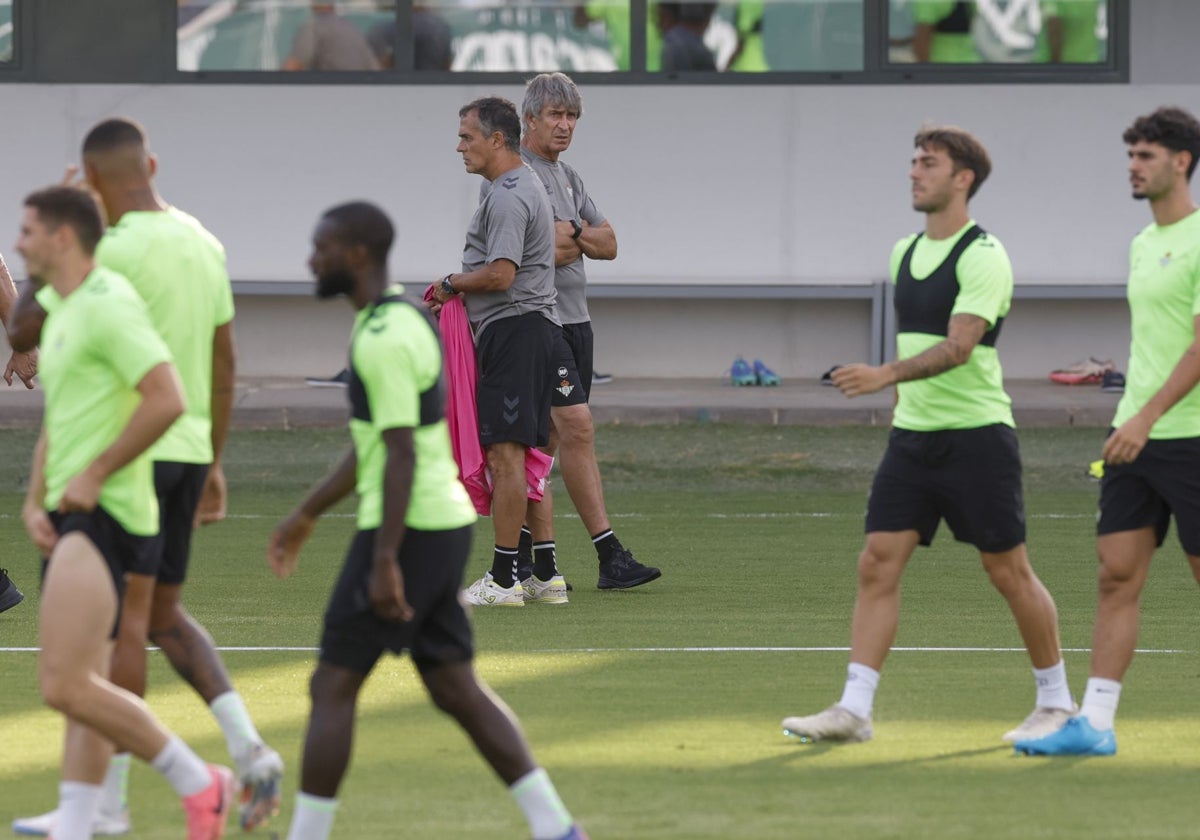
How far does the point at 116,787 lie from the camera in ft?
18.4

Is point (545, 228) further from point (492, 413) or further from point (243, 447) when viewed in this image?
point (243, 447)

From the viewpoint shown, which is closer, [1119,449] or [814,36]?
[1119,449]

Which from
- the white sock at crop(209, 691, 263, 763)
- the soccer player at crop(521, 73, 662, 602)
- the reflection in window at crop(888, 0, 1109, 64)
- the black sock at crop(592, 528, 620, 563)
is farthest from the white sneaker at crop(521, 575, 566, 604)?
the reflection in window at crop(888, 0, 1109, 64)

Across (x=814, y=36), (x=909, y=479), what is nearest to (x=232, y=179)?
(x=814, y=36)

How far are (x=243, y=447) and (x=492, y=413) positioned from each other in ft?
25.4

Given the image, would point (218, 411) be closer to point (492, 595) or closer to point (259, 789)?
point (259, 789)

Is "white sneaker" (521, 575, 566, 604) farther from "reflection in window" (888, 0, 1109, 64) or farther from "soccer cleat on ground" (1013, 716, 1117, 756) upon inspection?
"reflection in window" (888, 0, 1109, 64)

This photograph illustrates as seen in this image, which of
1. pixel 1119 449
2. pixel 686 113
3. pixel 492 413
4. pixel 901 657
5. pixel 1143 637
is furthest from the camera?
pixel 686 113

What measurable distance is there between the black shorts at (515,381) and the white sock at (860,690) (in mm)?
3407

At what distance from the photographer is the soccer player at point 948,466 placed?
670 cm

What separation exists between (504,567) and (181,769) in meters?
4.75

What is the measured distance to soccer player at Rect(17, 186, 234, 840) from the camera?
500cm

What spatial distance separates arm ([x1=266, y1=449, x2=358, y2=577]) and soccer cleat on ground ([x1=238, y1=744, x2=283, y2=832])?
54cm

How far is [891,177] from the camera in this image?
2100cm
